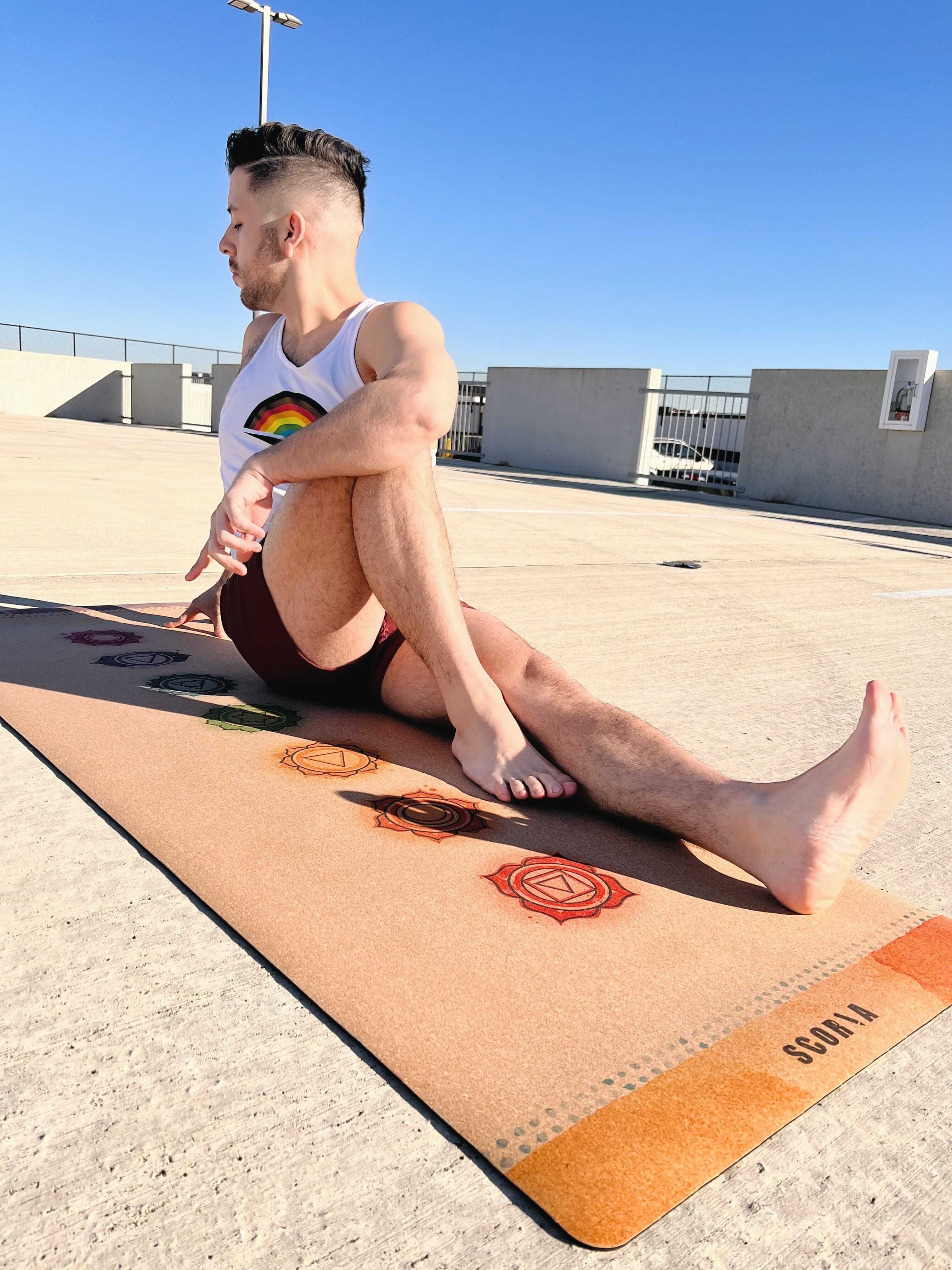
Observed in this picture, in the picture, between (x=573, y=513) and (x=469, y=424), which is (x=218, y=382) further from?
(x=573, y=513)

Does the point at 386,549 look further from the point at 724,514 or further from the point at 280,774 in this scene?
the point at 724,514

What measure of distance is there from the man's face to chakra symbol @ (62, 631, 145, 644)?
114 centimetres

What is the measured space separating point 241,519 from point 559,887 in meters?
0.86

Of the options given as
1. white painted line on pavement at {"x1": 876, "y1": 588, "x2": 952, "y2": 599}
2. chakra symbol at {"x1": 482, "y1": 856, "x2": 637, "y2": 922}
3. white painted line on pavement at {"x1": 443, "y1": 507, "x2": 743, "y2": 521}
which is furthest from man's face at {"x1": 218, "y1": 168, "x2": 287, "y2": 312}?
white painted line on pavement at {"x1": 443, "y1": 507, "x2": 743, "y2": 521}

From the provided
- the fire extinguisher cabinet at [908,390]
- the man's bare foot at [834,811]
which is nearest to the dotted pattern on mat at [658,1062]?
the man's bare foot at [834,811]

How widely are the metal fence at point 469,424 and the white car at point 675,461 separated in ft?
14.4

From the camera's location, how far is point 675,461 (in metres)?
17.5

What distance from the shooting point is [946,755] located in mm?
2301

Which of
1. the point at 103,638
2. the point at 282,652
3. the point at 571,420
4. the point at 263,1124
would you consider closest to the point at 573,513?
the point at 103,638

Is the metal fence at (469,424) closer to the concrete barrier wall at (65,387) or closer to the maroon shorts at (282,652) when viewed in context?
the concrete barrier wall at (65,387)

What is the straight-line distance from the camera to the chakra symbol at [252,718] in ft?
6.64

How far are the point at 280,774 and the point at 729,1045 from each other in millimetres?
987

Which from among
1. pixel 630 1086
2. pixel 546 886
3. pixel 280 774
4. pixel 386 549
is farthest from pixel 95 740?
pixel 630 1086

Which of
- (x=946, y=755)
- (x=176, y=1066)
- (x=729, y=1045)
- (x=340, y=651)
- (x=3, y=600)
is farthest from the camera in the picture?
(x=3, y=600)
